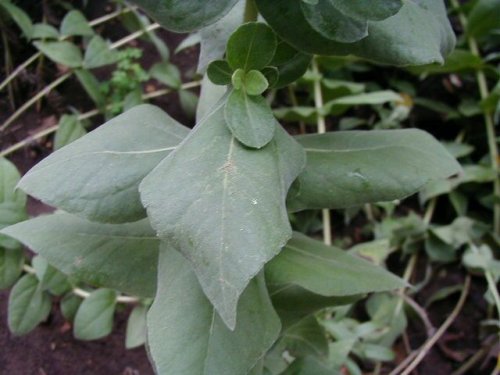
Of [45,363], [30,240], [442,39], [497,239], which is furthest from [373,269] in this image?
[497,239]

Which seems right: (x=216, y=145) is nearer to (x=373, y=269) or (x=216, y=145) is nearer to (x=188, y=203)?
(x=188, y=203)

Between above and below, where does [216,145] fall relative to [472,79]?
above

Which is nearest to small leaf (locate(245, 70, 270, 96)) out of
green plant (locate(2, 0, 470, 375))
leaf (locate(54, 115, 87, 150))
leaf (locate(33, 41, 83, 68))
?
green plant (locate(2, 0, 470, 375))

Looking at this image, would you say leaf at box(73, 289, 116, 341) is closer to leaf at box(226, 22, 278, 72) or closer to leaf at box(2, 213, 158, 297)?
leaf at box(2, 213, 158, 297)

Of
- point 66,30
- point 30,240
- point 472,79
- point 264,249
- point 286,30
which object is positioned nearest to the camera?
point 264,249

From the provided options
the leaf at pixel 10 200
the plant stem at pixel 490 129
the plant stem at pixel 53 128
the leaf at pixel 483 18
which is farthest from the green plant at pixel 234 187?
the leaf at pixel 483 18

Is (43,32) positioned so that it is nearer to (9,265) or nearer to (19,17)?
(19,17)

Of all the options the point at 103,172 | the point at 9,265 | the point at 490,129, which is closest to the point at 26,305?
the point at 9,265
